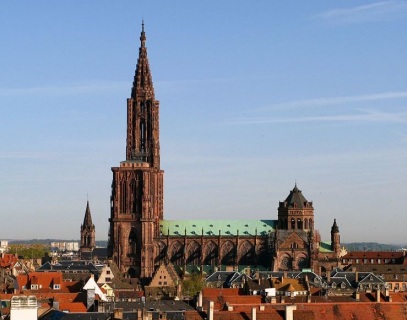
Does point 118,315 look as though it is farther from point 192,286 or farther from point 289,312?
point 192,286

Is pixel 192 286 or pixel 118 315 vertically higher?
pixel 192 286

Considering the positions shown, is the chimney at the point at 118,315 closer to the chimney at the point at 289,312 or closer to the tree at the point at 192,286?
the chimney at the point at 289,312

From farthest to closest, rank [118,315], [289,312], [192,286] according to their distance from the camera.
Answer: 1. [192,286]
2. [118,315]
3. [289,312]

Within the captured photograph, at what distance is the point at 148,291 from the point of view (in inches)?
6949

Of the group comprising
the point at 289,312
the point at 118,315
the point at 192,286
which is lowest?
the point at 118,315

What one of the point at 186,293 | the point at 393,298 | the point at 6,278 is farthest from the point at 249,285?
the point at 6,278

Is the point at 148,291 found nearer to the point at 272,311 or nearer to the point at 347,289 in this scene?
the point at 347,289

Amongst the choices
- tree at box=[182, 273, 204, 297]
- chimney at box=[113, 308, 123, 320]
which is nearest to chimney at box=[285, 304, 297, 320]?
chimney at box=[113, 308, 123, 320]

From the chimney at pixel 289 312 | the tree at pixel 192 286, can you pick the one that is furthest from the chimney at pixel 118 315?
the tree at pixel 192 286

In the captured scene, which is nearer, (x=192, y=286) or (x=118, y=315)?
(x=118, y=315)

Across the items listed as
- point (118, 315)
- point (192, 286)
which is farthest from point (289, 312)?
point (192, 286)

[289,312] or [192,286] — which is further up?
[192,286]

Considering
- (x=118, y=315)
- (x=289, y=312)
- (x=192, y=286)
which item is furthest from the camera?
(x=192, y=286)

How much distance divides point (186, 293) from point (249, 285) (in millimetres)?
19800
